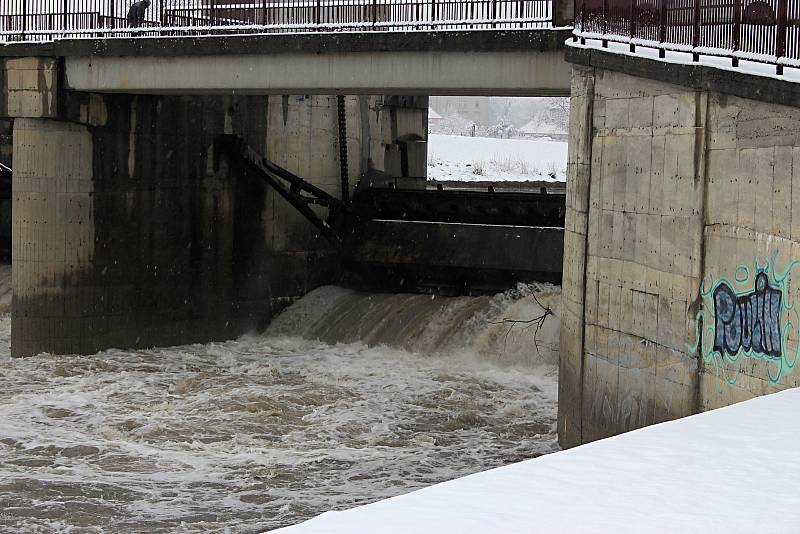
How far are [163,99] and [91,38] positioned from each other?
2.28 metres

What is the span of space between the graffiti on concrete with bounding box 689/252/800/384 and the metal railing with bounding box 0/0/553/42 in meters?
6.09

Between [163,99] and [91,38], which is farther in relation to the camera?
[163,99]

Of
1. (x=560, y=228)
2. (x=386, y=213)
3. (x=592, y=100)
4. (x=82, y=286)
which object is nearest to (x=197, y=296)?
(x=82, y=286)

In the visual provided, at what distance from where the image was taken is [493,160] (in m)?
64.4

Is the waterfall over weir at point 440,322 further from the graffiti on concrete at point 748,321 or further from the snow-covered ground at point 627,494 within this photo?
the snow-covered ground at point 627,494

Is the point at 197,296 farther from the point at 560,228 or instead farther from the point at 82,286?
the point at 560,228

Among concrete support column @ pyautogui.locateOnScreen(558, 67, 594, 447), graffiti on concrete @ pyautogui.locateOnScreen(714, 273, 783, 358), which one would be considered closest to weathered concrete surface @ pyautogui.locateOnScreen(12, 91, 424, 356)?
concrete support column @ pyautogui.locateOnScreen(558, 67, 594, 447)

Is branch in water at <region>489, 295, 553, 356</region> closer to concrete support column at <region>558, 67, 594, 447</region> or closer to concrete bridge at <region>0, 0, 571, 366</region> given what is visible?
concrete bridge at <region>0, 0, 571, 366</region>

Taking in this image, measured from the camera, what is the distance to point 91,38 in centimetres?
2039

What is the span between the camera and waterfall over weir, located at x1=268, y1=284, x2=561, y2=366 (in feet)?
68.4

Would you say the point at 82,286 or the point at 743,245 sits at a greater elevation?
the point at 743,245

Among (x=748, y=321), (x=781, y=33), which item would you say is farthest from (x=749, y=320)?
(x=781, y=33)

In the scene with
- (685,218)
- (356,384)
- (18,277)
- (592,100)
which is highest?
(592,100)

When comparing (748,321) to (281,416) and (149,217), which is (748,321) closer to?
(281,416)
